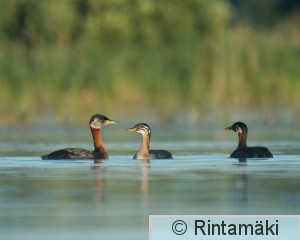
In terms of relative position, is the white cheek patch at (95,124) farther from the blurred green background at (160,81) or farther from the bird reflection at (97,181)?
the blurred green background at (160,81)

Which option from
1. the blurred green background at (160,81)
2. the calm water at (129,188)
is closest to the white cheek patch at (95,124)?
the calm water at (129,188)

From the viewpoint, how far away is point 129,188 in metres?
14.6

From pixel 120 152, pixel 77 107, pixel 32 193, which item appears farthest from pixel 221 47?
pixel 32 193

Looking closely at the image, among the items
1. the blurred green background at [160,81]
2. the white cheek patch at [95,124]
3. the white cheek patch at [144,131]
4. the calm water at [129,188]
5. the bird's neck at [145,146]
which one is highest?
the blurred green background at [160,81]

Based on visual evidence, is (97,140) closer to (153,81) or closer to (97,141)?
(97,141)

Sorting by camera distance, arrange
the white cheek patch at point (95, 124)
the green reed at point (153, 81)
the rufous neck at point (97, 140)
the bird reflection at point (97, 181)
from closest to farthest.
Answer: the bird reflection at point (97, 181)
the rufous neck at point (97, 140)
the white cheek patch at point (95, 124)
the green reed at point (153, 81)

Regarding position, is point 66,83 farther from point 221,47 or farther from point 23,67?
point 221,47

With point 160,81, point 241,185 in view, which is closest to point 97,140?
point 241,185

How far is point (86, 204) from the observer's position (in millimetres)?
13375

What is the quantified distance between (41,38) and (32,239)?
26.4m

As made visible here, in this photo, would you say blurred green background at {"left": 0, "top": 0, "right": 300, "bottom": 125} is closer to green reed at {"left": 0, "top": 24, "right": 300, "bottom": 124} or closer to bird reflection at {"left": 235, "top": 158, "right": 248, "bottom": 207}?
green reed at {"left": 0, "top": 24, "right": 300, "bottom": 124}

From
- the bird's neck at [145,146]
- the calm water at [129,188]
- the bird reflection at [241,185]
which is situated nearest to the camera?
the calm water at [129,188]

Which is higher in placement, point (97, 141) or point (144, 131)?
point (144, 131)

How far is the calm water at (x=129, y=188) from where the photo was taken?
476 inches
